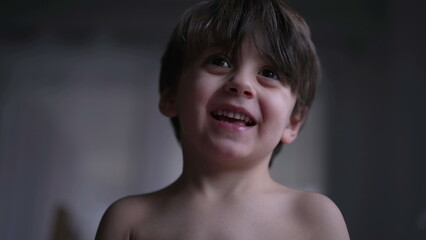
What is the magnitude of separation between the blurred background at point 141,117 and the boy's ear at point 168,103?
0.26m

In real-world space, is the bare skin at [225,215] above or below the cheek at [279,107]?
below

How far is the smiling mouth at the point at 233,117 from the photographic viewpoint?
2.21 ft

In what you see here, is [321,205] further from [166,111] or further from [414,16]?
[414,16]

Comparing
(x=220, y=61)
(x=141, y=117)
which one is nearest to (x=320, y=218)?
(x=220, y=61)

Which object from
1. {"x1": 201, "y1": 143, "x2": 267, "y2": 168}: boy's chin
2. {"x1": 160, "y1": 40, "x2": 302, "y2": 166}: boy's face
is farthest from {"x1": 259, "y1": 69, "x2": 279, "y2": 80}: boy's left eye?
{"x1": 201, "y1": 143, "x2": 267, "y2": 168}: boy's chin

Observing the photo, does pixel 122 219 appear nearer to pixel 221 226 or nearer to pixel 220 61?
pixel 221 226

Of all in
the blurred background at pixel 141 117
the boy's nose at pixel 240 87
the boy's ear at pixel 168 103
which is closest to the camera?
the boy's nose at pixel 240 87

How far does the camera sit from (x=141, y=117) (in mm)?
1054

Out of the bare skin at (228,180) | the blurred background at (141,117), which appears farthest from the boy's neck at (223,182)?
the blurred background at (141,117)

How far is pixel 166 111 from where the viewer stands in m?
0.79

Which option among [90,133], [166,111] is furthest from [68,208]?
[166,111]

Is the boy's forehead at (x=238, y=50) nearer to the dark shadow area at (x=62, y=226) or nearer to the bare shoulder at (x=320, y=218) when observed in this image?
the bare shoulder at (x=320, y=218)

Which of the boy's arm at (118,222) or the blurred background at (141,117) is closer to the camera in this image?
the boy's arm at (118,222)

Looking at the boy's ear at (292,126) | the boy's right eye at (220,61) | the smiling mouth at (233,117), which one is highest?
the boy's right eye at (220,61)
